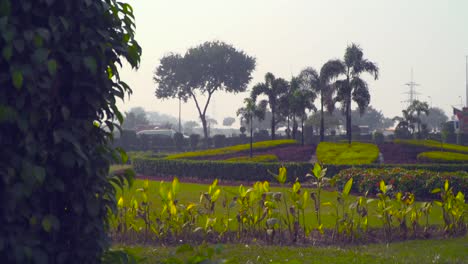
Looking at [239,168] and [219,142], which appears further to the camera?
[219,142]

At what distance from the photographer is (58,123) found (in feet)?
8.96

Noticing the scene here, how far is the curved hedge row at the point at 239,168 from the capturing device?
17484 mm

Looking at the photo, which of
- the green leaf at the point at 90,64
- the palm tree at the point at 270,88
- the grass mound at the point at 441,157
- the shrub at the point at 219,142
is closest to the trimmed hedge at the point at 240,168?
the grass mound at the point at 441,157

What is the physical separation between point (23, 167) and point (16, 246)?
31cm

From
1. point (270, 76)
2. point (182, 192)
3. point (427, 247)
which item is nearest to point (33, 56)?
point (427, 247)

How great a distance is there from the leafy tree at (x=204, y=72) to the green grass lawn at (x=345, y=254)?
43792mm

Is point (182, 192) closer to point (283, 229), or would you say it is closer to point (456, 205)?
point (283, 229)

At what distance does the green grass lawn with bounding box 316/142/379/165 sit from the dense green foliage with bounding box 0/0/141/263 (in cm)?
1623

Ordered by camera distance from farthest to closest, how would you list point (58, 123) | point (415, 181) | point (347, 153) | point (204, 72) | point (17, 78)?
point (204, 72) → point (347, 153) → point (415, 181) → point (58, 123) → point (17, 78)

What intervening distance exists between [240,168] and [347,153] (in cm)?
409

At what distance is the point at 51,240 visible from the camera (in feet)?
8.95

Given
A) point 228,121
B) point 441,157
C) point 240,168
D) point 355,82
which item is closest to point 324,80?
point 355,82

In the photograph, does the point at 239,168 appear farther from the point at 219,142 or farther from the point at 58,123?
the point at 219,142

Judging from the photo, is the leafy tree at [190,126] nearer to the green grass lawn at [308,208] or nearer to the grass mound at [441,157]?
the grass mound at [441,157]
